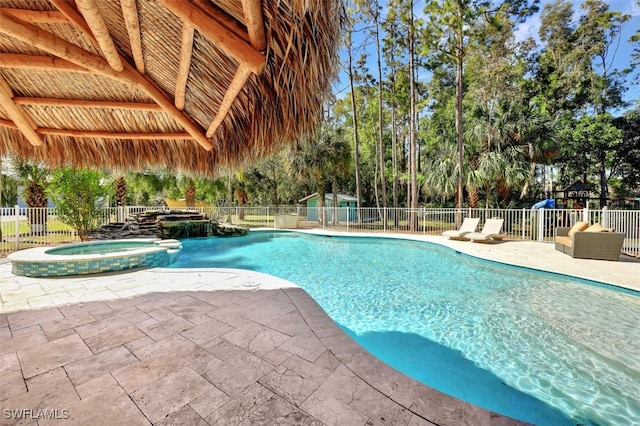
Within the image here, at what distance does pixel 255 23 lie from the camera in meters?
1.78

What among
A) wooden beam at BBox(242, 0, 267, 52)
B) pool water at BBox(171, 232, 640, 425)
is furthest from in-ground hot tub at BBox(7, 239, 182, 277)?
wooden beam at BBox(242, 0, 267, 52)

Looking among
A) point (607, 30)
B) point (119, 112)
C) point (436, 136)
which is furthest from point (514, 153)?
point (119, 112)

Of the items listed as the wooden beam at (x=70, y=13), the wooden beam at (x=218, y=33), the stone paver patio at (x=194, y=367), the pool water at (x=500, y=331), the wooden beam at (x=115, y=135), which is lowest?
the pool water at (x=500, y=331)

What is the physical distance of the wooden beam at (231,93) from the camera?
2157 millimetres

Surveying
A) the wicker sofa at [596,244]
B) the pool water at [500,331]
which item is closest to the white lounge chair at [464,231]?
the pool water at [500,331]

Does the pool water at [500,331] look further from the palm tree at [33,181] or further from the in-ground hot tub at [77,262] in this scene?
the palm tree at [33,181]

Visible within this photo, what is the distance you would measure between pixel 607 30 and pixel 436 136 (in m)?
13.0

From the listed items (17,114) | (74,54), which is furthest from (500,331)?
(17,114)

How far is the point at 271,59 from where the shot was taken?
7.47ft

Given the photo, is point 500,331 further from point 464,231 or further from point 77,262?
point 464,231

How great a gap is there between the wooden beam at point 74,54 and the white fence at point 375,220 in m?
9.08

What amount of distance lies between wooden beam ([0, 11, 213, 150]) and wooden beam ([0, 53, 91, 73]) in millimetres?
291

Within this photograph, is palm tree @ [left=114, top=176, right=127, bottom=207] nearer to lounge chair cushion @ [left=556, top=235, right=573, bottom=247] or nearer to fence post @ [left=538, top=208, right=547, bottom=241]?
lounge chair cushion @ [left=556, top=235, right=573, bottom=247]

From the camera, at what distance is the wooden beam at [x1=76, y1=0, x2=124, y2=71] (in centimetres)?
184
